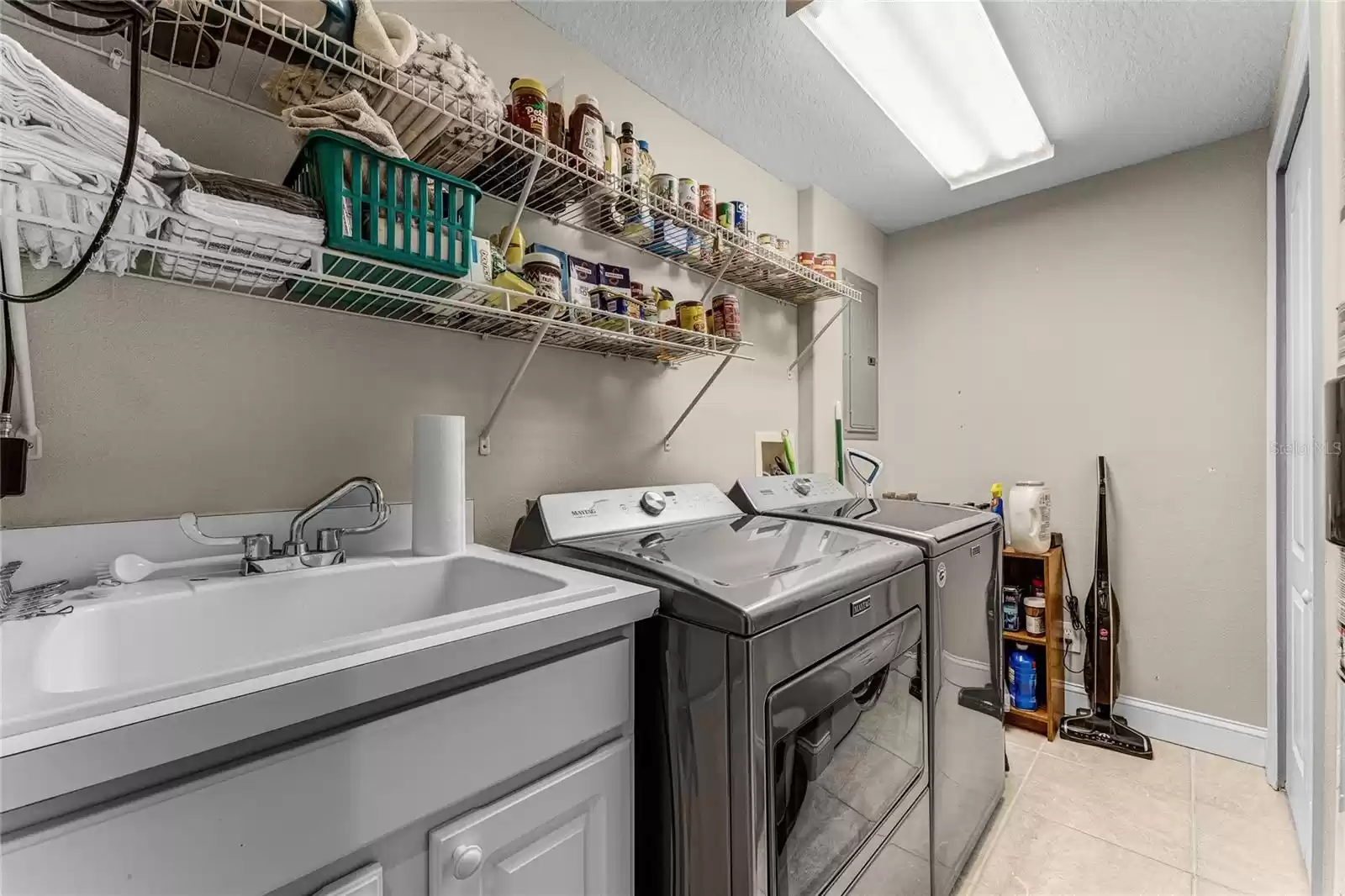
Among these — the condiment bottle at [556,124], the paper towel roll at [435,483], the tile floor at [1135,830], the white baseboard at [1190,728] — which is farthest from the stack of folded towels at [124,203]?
the white baseboard at [1190,728]

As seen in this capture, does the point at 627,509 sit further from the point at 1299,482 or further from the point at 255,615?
the point at 1299,482

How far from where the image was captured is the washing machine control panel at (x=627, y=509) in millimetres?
1381

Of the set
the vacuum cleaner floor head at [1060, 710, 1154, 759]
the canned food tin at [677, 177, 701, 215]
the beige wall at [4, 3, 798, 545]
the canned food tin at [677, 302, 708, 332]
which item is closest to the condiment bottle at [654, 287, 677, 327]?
the canned food tin at [677, 302, 708, 332]

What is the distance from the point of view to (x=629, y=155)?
4.93 ft

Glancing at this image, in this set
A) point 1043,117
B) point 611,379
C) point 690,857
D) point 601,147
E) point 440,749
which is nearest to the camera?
point 440,749

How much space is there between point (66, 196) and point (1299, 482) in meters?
3.05

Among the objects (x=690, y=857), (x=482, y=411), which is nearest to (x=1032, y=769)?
(x=690, y=857)

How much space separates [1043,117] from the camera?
215 cm

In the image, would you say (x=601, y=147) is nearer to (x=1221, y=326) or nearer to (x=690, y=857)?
(x=690, y=857)

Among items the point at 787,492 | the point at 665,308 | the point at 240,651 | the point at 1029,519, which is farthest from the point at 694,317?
the point at 1029,519

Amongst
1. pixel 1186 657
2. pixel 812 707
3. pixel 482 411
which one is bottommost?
pixel 1186 657

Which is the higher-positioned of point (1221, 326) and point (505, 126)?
point (505, 126)

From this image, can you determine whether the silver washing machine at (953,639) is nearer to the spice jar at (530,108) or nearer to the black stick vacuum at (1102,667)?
the black stick vacuum at (1102,667)

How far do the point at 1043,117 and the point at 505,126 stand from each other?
6.74ft
